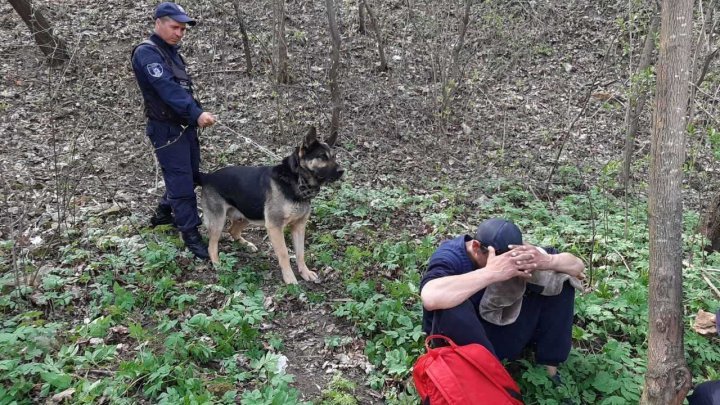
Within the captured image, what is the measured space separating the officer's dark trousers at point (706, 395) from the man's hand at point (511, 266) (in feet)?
4.15

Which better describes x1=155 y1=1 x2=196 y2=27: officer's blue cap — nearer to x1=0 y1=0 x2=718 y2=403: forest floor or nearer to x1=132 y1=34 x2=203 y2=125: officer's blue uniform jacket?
x1=132 y1=34 x2=203 y2=125: officer's blue uniform jacket

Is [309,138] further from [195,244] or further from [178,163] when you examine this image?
[195,244]

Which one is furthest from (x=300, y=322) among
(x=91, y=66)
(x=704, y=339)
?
(x=91, y=66)

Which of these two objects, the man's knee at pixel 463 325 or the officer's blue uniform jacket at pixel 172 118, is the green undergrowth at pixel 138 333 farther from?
the man's knee at pixel 463 325

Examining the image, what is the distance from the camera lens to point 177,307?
462 centimetres

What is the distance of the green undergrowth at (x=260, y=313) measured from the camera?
350cm

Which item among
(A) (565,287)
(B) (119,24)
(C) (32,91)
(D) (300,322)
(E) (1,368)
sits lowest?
(D) (300,322)

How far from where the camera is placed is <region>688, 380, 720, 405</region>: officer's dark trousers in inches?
121

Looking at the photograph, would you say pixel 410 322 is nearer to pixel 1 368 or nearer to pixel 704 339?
pixel 704 339

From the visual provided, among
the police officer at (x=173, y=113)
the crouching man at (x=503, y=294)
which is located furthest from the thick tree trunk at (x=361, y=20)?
the crouching man at (x=503, y=294)

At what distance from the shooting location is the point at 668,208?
9.24 ft

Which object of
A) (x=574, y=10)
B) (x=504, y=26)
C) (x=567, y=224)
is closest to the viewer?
(x=567, y=224)

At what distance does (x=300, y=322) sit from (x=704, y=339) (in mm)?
3265

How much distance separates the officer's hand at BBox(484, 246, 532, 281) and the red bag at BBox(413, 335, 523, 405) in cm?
47
